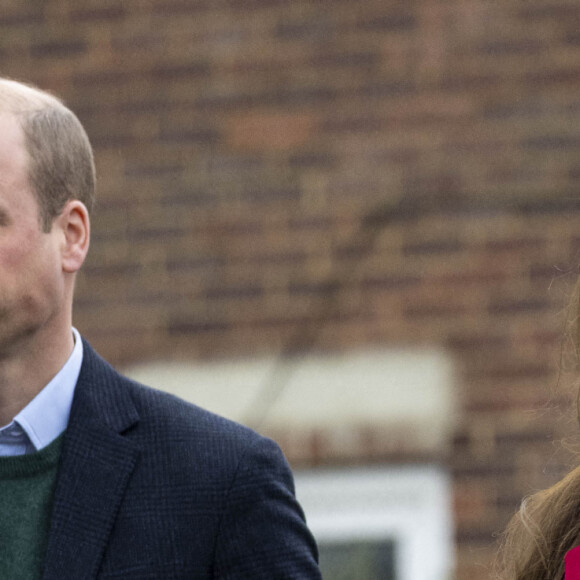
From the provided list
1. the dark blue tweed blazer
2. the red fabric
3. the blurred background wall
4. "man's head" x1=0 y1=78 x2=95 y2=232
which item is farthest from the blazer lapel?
the blurred background wall

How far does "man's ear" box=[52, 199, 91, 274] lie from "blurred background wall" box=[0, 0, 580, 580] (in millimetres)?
2283

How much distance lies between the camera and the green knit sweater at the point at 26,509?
8.07ft

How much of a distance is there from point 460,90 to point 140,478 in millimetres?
2849

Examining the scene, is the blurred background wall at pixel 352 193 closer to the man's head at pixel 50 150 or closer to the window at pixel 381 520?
the window at pixel 381 520

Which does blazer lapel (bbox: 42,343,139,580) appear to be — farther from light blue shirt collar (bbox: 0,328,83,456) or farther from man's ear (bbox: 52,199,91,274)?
man's ear (bbox: 52,199,91,274)

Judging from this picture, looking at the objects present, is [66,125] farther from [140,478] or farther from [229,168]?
[229,168]

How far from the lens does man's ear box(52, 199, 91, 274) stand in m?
2.65

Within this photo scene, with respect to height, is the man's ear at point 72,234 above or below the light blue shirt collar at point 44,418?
above

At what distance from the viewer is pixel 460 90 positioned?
5008mm

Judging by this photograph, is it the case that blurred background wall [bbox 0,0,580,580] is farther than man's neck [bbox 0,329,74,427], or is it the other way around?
blurred background wall [bbox 0,0,580,580]

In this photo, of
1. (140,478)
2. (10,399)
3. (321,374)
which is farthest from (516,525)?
(321,374)

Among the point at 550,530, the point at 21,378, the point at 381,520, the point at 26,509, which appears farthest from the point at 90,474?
the point at 381,520

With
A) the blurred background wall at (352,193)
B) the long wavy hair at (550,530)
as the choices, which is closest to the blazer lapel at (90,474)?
the long wavy hair at (550,530)

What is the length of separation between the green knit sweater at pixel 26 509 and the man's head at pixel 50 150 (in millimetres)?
454
